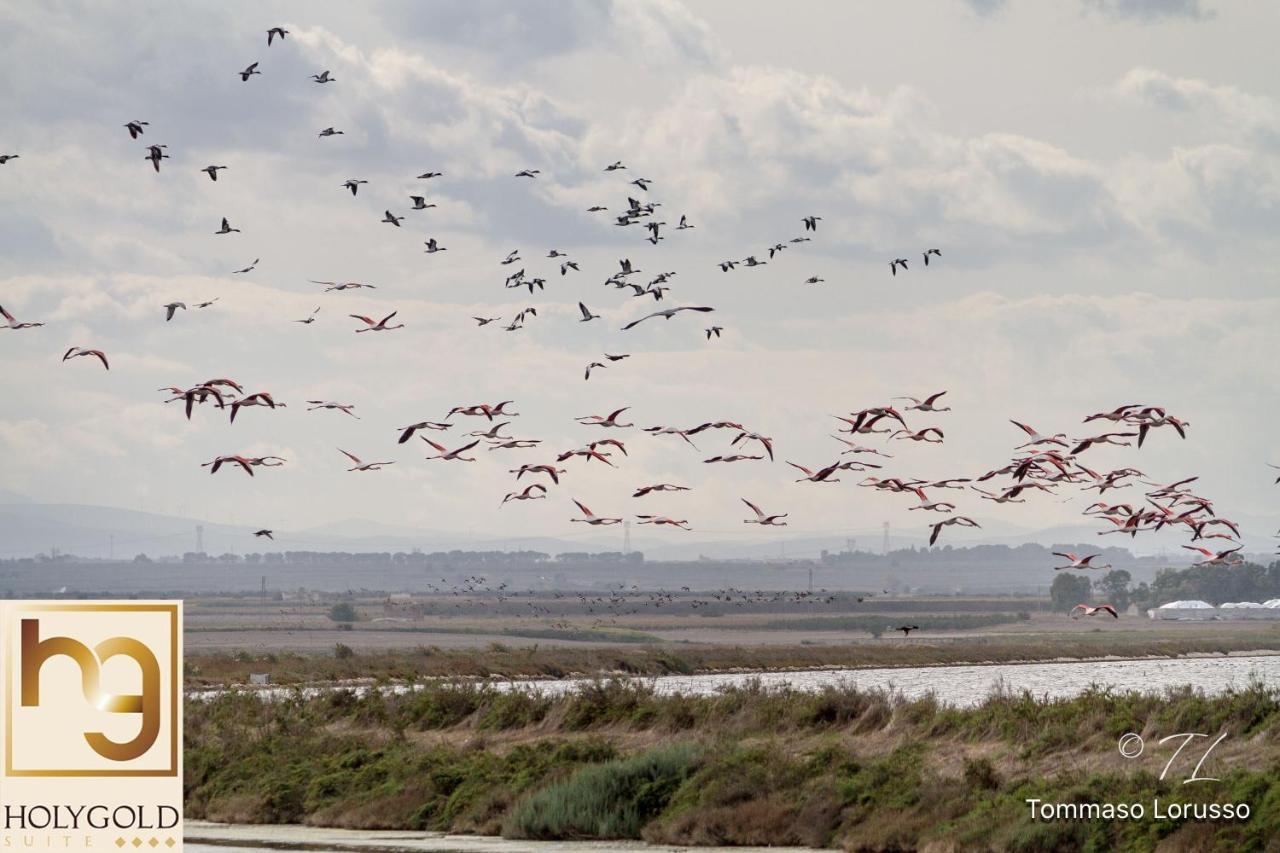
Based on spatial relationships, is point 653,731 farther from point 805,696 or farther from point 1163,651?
point 1163,651

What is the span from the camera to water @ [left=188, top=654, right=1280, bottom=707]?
8781 centimetres

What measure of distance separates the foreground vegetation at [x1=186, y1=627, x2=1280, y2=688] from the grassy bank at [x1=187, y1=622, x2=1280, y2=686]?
8 centimetres

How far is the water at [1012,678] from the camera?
87.8 m

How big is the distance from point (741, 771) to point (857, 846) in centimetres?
467

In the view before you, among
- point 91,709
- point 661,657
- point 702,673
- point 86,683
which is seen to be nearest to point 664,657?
point 661,657

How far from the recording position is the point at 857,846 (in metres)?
34.6

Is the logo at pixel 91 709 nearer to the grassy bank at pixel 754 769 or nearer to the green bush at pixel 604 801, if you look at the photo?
the green bush at pixel 604 801

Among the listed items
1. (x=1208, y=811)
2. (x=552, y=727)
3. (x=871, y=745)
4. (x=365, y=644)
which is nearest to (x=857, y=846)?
(x=1208, y=811)

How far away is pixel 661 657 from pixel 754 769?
272 ft

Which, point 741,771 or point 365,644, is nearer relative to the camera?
point 741,771

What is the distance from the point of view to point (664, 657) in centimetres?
12138

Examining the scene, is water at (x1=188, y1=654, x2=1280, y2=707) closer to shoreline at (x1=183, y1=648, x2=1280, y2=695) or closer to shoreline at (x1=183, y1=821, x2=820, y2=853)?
shoreline at (x1=183, y1=648, x2=1280, y2=695)

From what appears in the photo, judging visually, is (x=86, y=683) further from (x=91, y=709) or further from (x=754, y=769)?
(x=754, y=769)

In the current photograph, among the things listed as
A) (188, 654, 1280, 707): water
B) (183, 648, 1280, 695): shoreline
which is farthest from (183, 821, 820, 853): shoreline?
(188, 654, 1280, 707): water
